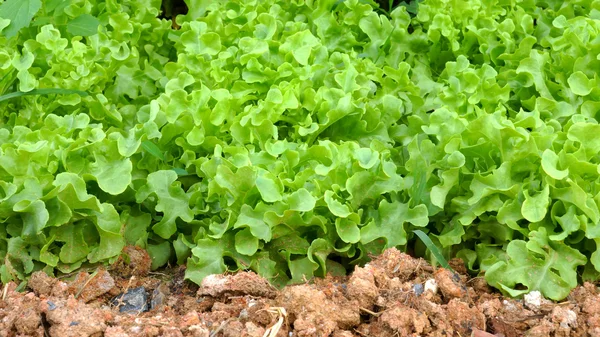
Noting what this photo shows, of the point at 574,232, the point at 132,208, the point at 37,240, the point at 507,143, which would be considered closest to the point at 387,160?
the point at 507,143

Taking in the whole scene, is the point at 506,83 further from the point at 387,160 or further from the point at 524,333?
the point at 524,333

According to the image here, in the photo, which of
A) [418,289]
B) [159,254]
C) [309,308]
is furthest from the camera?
[159,254]

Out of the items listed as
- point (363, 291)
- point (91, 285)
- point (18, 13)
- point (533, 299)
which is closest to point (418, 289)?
point (363, 291)

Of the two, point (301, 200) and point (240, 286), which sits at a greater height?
point (301, 200)

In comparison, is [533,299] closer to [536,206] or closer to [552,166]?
[536,206]

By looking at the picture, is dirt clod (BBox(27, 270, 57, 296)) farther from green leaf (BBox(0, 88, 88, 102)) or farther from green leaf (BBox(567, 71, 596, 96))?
green leaf (BBox(567, 71, 596, 96))
